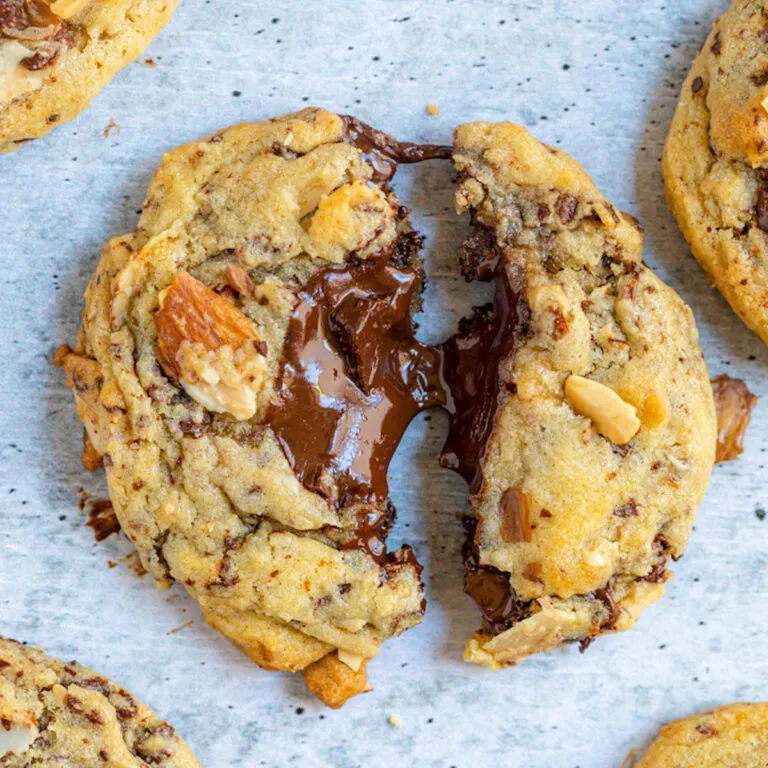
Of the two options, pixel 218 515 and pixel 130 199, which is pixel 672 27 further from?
pixel 218 515

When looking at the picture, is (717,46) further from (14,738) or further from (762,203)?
(14,738)

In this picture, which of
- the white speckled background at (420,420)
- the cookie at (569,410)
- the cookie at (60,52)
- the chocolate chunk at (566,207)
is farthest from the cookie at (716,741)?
the cookie at (60,52)

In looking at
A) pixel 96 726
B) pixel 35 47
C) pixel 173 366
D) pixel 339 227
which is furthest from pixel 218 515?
pixel 35 47

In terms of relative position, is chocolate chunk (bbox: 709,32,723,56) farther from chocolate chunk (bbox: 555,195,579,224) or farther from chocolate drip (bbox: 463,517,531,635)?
chocolate drip (bbox: 463,517,531,635)

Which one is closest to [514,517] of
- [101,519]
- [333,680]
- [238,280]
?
[333,680]

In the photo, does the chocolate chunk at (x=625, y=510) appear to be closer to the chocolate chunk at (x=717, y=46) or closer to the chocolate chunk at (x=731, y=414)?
the chocolate chunk at (x=731, y=414)

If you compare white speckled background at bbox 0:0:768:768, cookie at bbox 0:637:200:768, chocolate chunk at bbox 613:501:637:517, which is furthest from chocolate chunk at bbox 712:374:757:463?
cookie at bbox 0:637:200:768

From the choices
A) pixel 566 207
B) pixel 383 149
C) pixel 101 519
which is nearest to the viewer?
pixel 566 207
